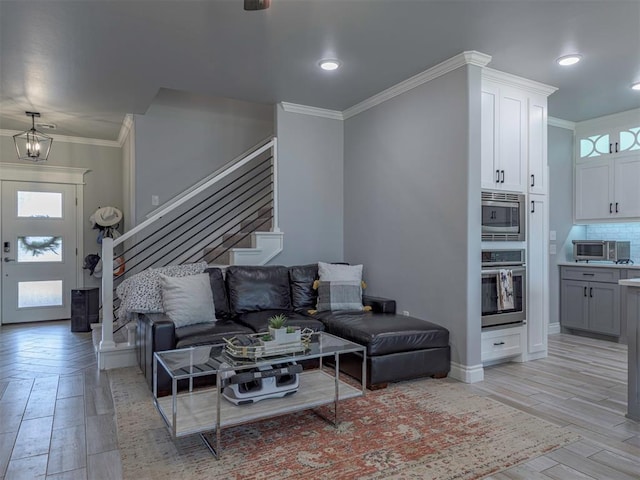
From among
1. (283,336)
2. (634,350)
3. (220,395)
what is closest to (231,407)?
(220,395)

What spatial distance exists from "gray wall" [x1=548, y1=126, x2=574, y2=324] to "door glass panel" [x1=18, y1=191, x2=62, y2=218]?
6.85m

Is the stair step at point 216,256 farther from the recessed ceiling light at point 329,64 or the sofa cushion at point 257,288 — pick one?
the recessed ceiling light at point 329,64

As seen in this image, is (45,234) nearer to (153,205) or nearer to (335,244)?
(153,205)

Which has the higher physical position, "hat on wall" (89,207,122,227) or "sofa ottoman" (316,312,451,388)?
"hat on wall" (89,207,122,227)

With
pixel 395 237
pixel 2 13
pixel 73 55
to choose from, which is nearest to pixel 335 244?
pixel 395 237

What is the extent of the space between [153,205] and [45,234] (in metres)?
2.18

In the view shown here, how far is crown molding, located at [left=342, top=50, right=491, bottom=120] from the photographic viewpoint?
11.2ft

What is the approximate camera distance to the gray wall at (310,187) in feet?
15.9

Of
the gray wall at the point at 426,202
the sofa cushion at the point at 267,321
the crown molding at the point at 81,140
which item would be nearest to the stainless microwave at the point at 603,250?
the gray wall at the point at 426,202

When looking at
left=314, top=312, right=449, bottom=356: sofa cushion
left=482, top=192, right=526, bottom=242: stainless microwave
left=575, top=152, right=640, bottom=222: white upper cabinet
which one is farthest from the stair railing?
left=575, top=152, right=640, bottom=222: white upper cabinet

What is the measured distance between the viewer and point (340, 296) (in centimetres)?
413

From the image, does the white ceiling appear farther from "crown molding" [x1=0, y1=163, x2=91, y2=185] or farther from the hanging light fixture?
"crown molding" [x1=0, y1=163, x2=91, y2=185]

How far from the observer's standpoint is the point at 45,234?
607cm

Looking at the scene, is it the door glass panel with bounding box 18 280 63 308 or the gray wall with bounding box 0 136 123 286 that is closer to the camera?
the door glass panel with bounding box 18 280 63 308
